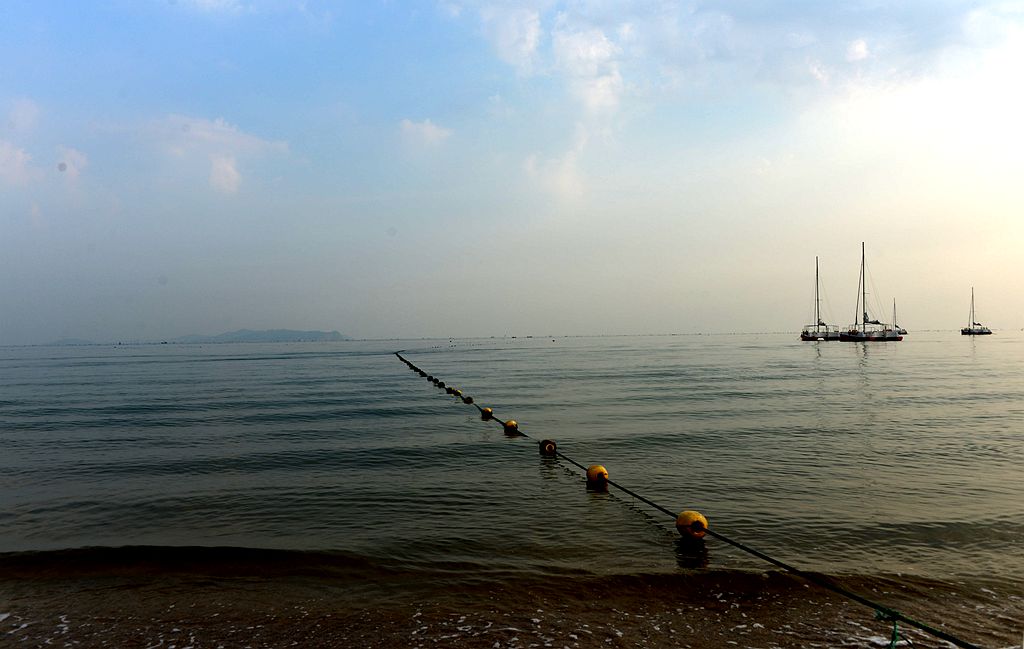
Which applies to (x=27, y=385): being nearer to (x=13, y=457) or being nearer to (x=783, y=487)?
(x=13, y=457)

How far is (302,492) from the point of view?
1527 cm

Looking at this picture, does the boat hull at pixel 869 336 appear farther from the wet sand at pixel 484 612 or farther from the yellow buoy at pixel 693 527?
the wet sand at pixel 484 612

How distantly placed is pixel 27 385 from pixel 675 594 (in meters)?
66.5

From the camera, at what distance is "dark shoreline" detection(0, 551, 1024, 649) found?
24.3 ft

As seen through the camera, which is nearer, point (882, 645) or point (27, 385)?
point (882, 645)

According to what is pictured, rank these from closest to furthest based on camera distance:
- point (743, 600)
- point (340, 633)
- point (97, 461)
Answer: point (340, 633)
point (743, 600)
point (97, 461)

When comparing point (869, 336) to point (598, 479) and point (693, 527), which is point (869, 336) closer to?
point (598, 479)

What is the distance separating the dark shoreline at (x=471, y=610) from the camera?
741cm

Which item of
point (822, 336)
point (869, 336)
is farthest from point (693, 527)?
point (822, 336)

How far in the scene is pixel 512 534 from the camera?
11.5 metres

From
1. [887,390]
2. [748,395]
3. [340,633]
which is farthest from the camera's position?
[887,390]

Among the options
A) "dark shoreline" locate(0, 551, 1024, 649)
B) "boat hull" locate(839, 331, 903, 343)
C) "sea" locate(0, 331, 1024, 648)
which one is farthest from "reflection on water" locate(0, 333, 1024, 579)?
"boat hull" locate(839, 331, 903, 343)

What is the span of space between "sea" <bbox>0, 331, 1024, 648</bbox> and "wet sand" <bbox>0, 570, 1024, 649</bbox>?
1.6 inches

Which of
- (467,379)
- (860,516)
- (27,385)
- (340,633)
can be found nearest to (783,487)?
(860,516)
